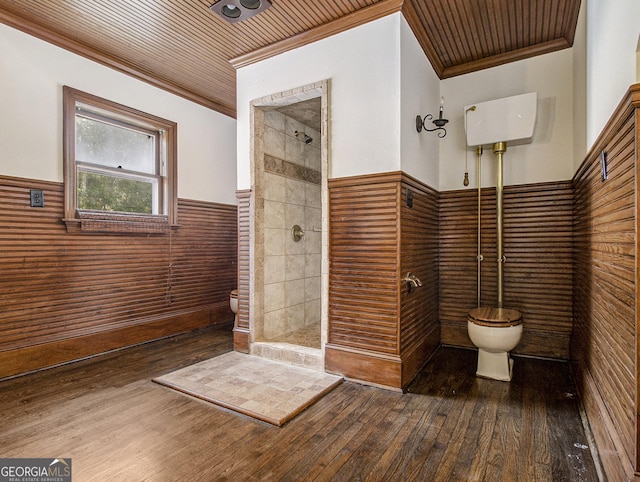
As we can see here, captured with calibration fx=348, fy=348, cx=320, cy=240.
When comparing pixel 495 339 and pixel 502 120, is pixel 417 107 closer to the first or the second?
pixel 502 120

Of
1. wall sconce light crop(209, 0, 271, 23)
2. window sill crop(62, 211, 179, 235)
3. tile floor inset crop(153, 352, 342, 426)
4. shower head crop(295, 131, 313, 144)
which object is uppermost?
wall sconce light crop(209, 0, 271, 23)

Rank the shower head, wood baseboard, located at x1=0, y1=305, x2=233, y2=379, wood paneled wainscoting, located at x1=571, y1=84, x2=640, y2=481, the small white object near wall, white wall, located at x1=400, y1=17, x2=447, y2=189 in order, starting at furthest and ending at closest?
the shower head
the small white object near wall
wood baseboard, located at x1=0, y1=305, x2=233, y2=379
white wall, located at x1=400, y1=17, x2=447, y2=189
wood paneled wainscoting, located at x1=571, y1=84, x2=640, y2=481

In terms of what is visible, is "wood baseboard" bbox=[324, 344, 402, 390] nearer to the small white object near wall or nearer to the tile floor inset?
the tile floor inset

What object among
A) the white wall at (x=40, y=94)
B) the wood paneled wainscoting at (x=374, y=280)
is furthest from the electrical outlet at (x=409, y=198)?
the white wall at (x=40, y=94)

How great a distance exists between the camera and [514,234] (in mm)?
3133

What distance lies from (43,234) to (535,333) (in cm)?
420

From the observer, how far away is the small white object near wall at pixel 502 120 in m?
2.88

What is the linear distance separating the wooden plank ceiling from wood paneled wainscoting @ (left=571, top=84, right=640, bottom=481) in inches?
50.6

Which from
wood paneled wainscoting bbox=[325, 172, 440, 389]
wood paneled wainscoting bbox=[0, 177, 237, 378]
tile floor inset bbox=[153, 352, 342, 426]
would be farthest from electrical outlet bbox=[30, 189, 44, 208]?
wood paneled wainscoting bbox=[325, 172, 440, 389]

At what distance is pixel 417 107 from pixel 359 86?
0.53m

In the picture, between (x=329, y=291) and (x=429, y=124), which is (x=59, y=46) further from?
(x=429, y=124)

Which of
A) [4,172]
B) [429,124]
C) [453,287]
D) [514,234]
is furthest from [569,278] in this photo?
[4,172]

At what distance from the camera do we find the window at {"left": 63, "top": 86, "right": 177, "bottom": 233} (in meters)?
2.95

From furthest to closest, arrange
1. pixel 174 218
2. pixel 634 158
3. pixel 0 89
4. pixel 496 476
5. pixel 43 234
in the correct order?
1. pixel 174 218
2. pixel 43 234
3. pixel 0 89
4. pixel 496 476
5. pixel 634 158
